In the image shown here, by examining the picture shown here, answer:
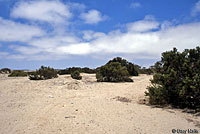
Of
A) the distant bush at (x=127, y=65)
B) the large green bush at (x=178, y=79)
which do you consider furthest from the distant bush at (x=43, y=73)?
the large green bush at (x=178, y=79)

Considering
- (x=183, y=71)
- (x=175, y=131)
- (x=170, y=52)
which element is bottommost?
(x=175, y=131)

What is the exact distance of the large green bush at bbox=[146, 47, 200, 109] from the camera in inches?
225

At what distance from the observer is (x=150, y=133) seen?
3729 mm

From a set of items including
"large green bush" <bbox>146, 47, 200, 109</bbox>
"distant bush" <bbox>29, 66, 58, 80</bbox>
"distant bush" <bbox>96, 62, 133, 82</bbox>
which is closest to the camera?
"large green bush" <bbox>146, 47, 200, 109</bbox>

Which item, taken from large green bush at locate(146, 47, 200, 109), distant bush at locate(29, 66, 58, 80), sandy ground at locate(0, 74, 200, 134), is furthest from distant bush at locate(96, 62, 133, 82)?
sandy ground at locate(0, 74, 200, 134)

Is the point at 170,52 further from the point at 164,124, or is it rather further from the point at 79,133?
the point at 79,133

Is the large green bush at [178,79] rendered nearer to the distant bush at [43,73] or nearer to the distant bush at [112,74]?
the distant bush at [112,74]

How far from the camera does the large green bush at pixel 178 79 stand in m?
5.73

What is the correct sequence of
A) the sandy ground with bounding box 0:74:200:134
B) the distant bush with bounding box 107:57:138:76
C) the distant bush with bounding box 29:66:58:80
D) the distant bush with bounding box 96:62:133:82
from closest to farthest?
the sandy ground with bounding box 0:74:200:134, the distant bush with bounding box 96:62:133:82, the distant bush with bounding box 29:66:58:80, the distant bush with bounding box 107:57:138:76

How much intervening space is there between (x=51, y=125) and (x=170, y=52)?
5654mm

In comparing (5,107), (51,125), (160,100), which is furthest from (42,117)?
(160,100)

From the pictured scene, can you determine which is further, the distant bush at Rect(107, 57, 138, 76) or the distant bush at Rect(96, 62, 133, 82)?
the distant bush at Rect(107, 57, 138, 76)

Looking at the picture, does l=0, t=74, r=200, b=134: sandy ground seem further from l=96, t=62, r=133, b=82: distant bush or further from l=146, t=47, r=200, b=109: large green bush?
l=96, t=62, r=133, b=82: distant bush

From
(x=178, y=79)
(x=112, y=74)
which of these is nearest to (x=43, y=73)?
(x=112, y=74)
